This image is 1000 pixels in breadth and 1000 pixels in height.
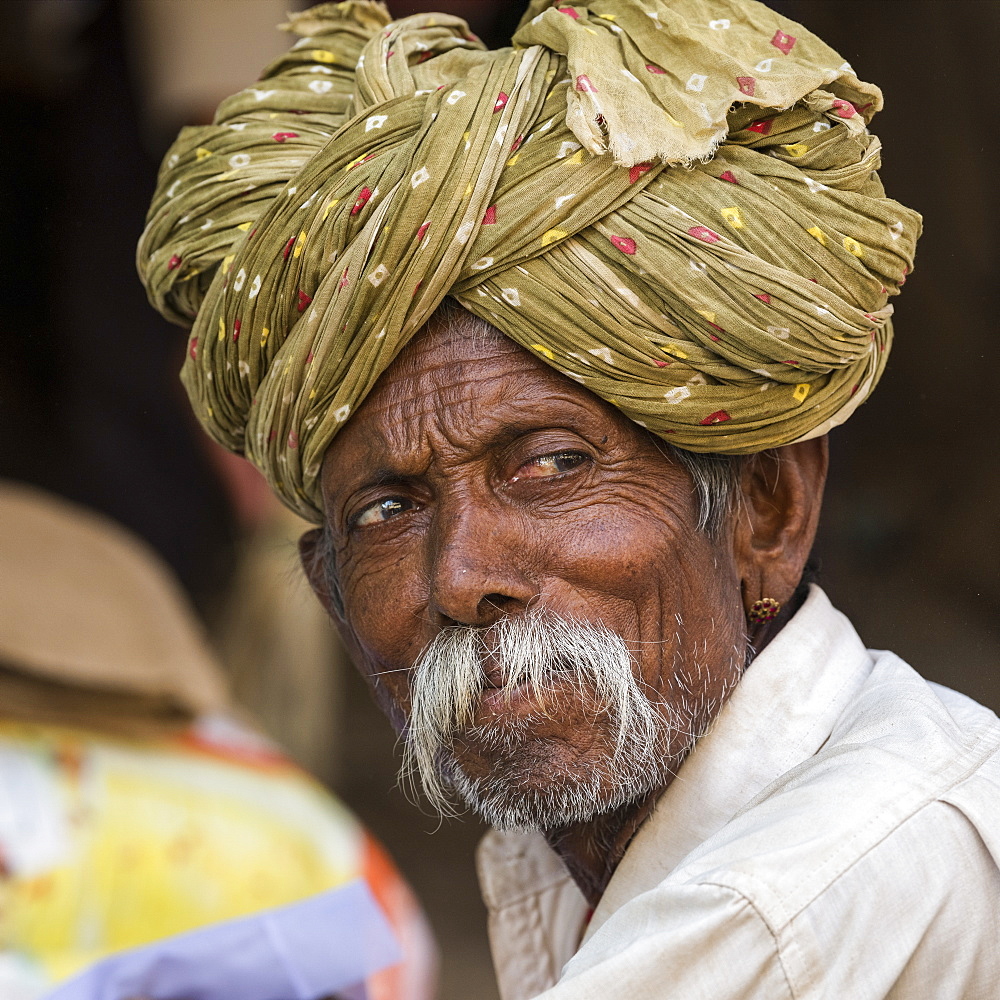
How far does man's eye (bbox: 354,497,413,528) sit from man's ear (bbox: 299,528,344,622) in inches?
8.1

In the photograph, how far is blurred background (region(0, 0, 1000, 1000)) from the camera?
1.90 metres

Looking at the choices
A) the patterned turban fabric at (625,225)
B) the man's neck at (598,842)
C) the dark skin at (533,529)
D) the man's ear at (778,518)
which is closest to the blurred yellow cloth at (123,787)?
the man's neck at (598,842)

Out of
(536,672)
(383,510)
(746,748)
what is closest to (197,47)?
(383,510)

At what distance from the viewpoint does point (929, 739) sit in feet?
4.18

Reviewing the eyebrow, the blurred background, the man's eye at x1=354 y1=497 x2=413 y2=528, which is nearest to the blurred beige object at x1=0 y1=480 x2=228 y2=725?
→ the blurred background

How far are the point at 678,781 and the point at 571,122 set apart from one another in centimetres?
83

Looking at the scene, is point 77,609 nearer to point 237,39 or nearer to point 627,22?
point 237,39

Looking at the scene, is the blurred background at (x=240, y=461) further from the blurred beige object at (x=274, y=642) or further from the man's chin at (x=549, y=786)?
the man's chin at (x=549, y=786)

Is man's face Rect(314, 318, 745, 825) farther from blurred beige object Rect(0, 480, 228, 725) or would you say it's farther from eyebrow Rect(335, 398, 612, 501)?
blurred beige object Rect(0, 480, 228, 725)

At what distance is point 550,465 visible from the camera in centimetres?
148

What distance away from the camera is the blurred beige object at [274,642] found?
4301 millimetres

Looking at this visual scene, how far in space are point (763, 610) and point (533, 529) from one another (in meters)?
0.38

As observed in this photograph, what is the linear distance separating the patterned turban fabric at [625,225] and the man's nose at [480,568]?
0.68ft

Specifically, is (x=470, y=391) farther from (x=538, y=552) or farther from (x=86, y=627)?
(x=86, y=627)
